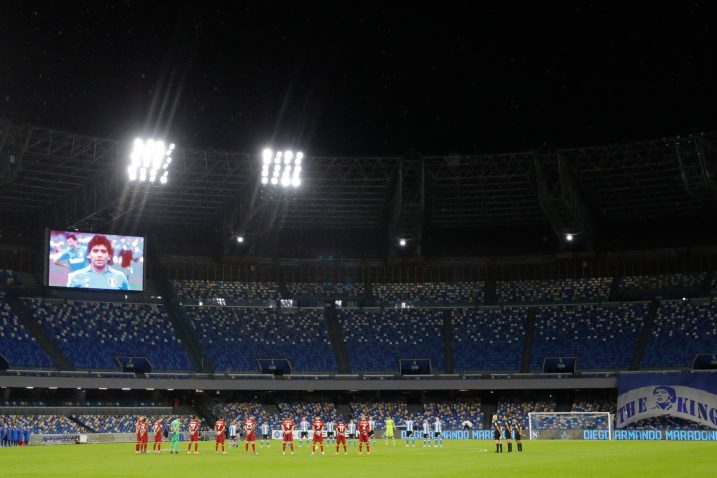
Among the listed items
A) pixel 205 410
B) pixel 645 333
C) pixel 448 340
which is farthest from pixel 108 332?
pixel 645 333

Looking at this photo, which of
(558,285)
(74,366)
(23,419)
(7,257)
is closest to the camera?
(23,419)

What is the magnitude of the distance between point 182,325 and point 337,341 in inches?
583

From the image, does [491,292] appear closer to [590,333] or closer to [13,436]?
[590,333]

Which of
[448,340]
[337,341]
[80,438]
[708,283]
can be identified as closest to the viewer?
[80,438]

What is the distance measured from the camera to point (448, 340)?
87188mm

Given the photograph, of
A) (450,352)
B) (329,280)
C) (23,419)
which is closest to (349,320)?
(329,280)

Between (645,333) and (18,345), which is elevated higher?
(645,333)

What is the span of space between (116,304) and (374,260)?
2571 cm

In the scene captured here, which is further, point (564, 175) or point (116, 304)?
point (116, 304)

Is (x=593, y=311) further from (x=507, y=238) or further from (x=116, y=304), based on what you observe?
(x=116, y=304)

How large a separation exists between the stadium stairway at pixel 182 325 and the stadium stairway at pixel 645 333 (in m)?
37.9

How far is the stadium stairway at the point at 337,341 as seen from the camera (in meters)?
85.2

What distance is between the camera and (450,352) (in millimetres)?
86000

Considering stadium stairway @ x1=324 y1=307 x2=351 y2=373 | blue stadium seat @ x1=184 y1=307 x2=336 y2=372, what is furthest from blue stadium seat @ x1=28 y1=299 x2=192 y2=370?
stadium stairway @ x1=324 y1=307 x2=351 y2=373
